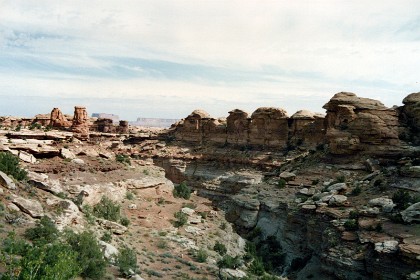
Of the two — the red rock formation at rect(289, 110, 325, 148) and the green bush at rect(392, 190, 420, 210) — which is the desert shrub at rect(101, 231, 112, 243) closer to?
the green bush at rect(392, 190, 420, 210)

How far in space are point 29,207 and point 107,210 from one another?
24.6ft

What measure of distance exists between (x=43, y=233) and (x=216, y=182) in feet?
102

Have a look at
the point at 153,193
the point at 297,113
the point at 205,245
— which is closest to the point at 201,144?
the point at 297,113

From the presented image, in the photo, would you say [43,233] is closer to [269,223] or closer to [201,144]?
[269,223]

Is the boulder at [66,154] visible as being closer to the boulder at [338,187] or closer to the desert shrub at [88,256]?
the desert shrub at [88,256]

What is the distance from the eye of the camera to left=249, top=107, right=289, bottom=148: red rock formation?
149 ft

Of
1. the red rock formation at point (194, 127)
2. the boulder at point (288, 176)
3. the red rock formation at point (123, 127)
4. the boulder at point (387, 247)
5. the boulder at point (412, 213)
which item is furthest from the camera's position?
the red rock formation at point (123, 127)

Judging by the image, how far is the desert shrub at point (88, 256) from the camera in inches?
530

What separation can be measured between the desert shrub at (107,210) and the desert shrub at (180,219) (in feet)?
14.8

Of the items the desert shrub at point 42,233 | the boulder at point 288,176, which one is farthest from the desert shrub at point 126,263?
the boulder at point 288,176

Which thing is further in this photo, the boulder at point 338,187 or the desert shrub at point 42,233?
the boulder at point 338,187

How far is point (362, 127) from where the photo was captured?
29.5m

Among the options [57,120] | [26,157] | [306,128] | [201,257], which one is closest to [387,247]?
[201,257]

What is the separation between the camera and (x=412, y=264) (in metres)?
15.2
